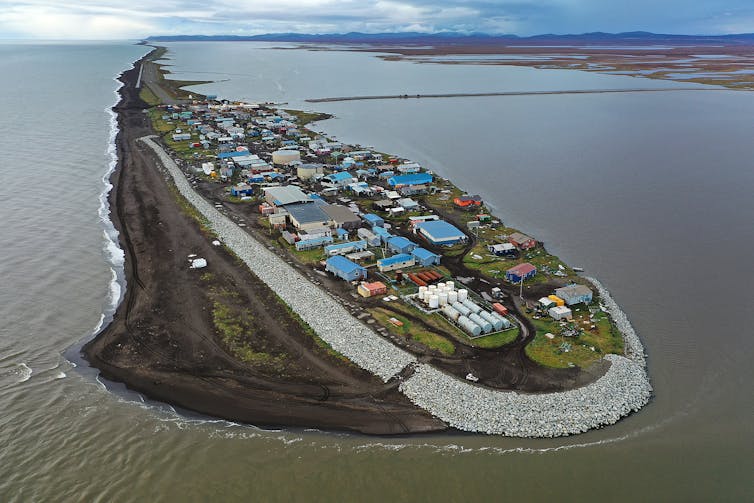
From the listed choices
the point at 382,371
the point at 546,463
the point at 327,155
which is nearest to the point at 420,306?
the point at 382,371

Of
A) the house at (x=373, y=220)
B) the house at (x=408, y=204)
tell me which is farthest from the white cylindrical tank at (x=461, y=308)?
the house at (x=408, y=204)

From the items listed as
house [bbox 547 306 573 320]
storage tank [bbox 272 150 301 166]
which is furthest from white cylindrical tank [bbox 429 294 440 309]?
storage tank [bbox 272 150 301 166]

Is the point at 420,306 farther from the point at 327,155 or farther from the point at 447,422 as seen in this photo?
the point at 327,155

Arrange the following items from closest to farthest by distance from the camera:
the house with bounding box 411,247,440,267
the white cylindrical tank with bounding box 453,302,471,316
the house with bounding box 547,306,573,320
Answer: the white cylindrical tank with bounding box 453,302,471,316 < the house with bounding box 547,306,573,320 < the house with bounding box 411,247,440,267

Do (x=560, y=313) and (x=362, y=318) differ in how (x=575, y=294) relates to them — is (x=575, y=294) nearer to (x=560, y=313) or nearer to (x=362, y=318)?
(x=560, y=313)

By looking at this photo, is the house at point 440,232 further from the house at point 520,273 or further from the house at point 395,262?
the house at point 520,273

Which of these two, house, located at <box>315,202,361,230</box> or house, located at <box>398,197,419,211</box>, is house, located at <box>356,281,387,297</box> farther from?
house, located at <box>398,197,419,211</box>
